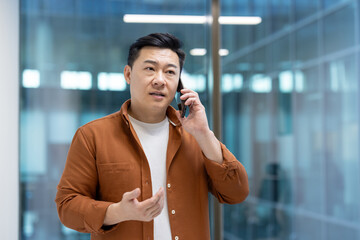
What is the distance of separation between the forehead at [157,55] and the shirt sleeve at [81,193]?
1.27 ft

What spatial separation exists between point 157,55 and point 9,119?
167cm

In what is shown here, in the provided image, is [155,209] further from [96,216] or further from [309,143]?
[309,143]

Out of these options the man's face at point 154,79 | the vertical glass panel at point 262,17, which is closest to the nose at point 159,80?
the man's face at point 154,79

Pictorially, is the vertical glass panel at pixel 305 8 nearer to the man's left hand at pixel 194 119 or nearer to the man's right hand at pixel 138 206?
the man's left hand at pixel 194 119

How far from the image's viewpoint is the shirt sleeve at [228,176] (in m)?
1.51

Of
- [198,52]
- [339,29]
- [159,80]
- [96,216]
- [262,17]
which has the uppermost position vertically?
[262,17]

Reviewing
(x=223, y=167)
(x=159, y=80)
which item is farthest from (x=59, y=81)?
(x=223, y=167)

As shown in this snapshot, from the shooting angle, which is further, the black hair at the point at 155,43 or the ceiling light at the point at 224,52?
the ceiling light at the point at 224,52

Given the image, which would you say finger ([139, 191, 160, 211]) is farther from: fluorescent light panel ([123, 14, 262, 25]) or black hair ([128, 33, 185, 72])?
fluorescent light panel ([123, 14, 262, 25])

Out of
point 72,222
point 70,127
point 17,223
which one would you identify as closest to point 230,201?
point 72,222

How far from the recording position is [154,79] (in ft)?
5.08

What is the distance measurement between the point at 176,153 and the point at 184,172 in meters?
0.08

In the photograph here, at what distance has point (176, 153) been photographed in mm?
1589

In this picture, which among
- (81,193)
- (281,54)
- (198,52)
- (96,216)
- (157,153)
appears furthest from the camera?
(281,54)
